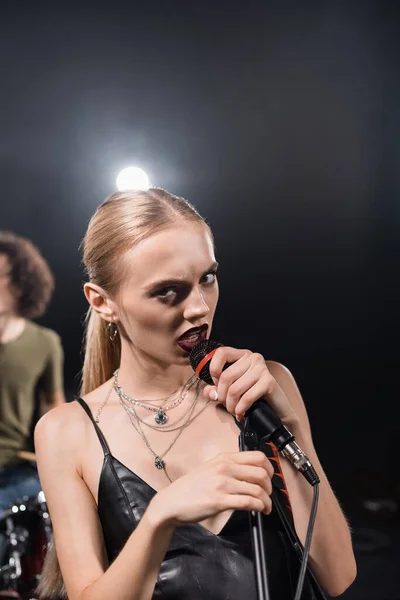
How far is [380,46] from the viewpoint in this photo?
3.85m

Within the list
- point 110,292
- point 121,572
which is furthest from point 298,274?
point 121,572

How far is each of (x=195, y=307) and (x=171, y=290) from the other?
53 mm

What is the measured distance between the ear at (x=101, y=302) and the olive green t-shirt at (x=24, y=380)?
6.79 feet

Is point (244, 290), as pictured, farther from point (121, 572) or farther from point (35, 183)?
point (121, 572)

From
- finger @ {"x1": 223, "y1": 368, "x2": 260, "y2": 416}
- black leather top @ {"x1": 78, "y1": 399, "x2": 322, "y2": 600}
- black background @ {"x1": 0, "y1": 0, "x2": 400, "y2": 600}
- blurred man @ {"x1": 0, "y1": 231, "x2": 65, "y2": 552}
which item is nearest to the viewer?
finger @ {"x1": 223, "y1": 368, "x2": 260, "y2": 416}

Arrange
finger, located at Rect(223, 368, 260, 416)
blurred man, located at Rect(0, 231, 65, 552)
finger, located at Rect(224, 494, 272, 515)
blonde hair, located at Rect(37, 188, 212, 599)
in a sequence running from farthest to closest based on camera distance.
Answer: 1. blurred man, located at Rect(0, 231, 65, 552)
2. blonde hair, located at Rect(37, 188, 212, 599)
3. finger, located at Rect(223, 368, 260, 416)
4. finger, located at Rect(224, 494, 272, 515)

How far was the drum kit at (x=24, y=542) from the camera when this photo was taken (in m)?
2.47

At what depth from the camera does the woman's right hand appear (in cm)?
91

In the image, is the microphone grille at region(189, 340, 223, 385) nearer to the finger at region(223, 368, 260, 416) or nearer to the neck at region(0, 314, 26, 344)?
the finger at region(223, 368, 260, 416)

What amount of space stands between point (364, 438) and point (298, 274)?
3.14ft

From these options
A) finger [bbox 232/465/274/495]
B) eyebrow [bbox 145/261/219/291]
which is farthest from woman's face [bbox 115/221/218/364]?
finger [bbox 232/465/274/495]

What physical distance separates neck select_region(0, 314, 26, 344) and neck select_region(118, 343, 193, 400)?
2212 mm

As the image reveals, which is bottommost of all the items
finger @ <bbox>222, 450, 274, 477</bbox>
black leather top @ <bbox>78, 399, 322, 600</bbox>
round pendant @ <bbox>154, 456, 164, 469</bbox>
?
black leather top @ <bbox>78, 399, 322, 600</bbox>

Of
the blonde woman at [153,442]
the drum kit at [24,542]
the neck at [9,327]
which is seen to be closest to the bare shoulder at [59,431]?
the blonde woman at [153,442]
